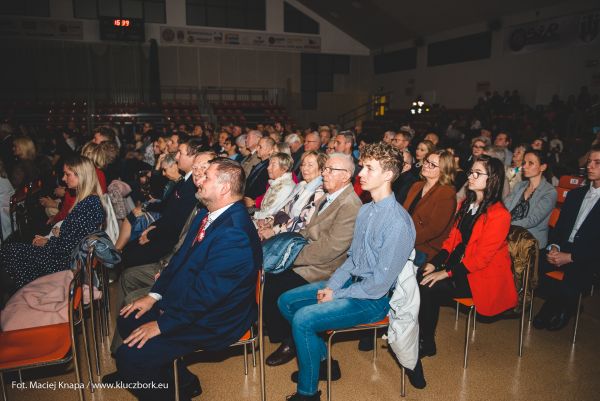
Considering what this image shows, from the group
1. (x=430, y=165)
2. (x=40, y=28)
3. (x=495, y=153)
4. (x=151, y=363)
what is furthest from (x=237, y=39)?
(x=151, y=363)

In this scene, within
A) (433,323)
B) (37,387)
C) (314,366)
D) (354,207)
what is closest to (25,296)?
→ (37,387)

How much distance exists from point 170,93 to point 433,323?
16.8 m

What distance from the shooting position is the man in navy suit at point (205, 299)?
194cm

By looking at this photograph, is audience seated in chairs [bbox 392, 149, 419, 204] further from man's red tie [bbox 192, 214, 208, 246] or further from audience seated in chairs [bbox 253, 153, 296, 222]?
man's red tie [bbox 192, 214, 208, 246]

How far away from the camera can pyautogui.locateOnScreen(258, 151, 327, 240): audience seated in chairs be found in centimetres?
325

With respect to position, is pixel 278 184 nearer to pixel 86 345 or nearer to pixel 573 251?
pixel 86 345

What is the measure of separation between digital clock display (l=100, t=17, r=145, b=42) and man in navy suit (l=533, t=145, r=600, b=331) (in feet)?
52.9

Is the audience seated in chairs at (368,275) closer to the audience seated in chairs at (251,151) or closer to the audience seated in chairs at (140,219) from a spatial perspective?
the audience seated in chairs at (140,219)

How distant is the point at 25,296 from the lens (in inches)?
89.4

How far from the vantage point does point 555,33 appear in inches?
447

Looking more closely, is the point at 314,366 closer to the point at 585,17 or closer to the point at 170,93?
the point at 585,17

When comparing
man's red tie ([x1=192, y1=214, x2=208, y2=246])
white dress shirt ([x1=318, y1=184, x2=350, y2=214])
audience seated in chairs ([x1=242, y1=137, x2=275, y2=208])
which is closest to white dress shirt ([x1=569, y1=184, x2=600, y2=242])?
white dress shirt ([x1=318, y1=184, x2=350, y2=214])

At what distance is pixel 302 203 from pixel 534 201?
207cm

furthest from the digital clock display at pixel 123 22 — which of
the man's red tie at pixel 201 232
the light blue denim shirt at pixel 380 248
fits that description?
the light blue denim shirt at pixel 380 248
